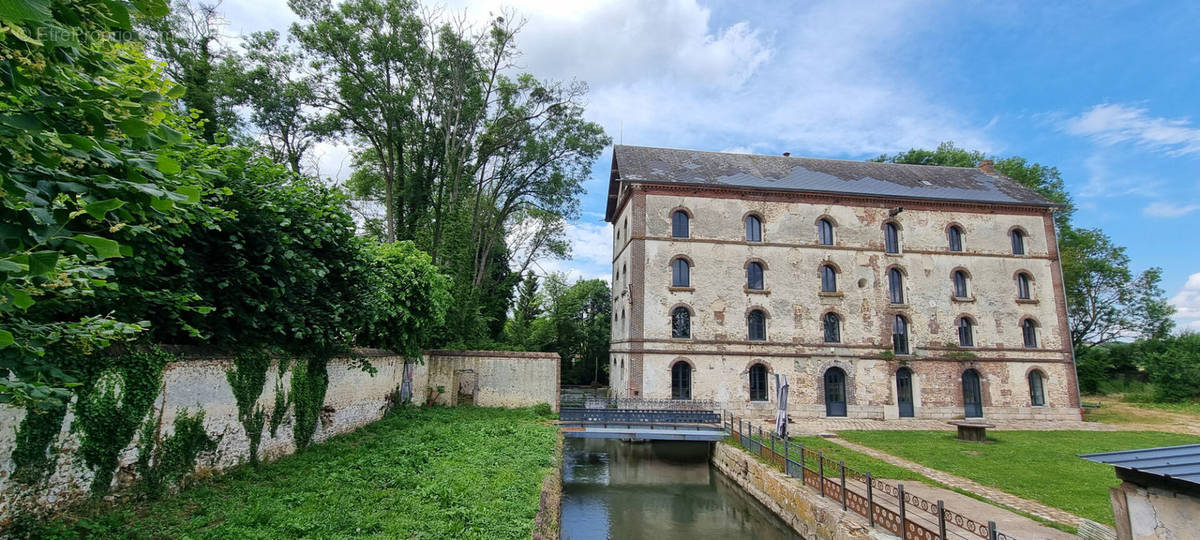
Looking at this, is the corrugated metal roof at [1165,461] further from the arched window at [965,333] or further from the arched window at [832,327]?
the arched window at [965,333]

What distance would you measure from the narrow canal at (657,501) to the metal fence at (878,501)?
1.24 metres

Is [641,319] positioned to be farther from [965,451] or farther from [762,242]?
[965,451]

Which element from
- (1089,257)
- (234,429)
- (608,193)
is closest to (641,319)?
(608,193)

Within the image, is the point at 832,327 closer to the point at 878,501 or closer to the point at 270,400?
the point at 878,501

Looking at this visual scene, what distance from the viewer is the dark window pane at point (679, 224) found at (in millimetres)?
22406

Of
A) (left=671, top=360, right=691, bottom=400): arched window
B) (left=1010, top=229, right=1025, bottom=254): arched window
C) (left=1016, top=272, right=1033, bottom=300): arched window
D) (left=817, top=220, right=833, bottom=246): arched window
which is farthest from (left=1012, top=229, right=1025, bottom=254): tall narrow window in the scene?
(left=671, top=360, right=691, bottom=400): arched window

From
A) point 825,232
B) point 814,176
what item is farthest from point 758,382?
point 814,176

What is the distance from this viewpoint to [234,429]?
8148 mm

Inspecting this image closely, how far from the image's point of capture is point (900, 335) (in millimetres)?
22609

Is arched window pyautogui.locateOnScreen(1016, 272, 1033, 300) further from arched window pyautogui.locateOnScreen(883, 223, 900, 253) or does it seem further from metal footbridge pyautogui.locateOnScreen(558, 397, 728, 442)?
metal footbridge pyautogui.locateOnScreen(558, 397, 728, 442)

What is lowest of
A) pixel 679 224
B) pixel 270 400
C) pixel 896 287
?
pixel 270 400

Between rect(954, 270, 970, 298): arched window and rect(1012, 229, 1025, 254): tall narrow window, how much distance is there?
3055 millimetres

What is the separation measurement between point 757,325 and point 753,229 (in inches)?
172

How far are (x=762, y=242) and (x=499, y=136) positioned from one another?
41.6 feet
